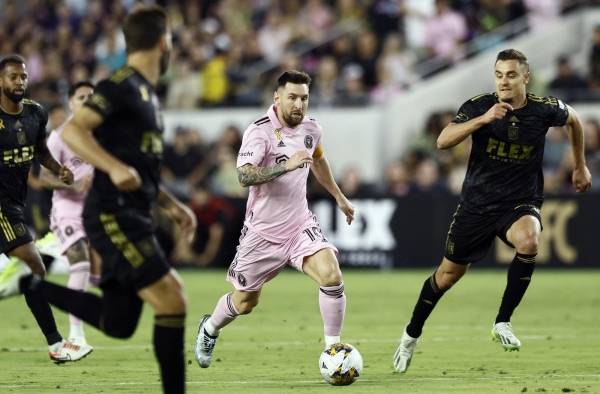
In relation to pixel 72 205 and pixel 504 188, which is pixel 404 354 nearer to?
pixel 504 188

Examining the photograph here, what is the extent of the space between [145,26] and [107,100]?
1.60 feet

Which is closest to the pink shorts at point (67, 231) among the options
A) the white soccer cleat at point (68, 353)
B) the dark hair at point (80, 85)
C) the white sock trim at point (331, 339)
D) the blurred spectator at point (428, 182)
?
the dark hair at point (80, 85)

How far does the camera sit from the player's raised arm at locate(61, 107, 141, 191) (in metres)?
7.37

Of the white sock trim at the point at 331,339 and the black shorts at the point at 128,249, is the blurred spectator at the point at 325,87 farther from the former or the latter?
the black shorts at the point at 128,249

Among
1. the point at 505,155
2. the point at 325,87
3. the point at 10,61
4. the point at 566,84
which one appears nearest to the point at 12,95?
the point at 10,61

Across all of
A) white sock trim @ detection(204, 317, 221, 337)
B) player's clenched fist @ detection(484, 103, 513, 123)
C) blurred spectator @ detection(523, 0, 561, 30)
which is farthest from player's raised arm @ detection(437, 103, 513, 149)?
blurred spectator @ detection(523, 0, 561, 30)

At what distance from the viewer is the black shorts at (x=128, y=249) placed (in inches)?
307

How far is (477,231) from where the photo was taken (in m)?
11.1

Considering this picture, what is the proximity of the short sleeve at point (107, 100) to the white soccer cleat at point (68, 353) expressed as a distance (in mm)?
3982

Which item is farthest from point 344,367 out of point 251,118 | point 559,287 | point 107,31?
point 107,31

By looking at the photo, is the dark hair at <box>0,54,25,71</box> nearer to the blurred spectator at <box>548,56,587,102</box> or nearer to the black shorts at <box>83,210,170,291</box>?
the black shorts at <box>83,210,170,291</box>

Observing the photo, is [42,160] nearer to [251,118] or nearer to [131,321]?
[131,321]

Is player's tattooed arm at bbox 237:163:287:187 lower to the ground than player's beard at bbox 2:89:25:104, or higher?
lower

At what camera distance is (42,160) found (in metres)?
11.3
